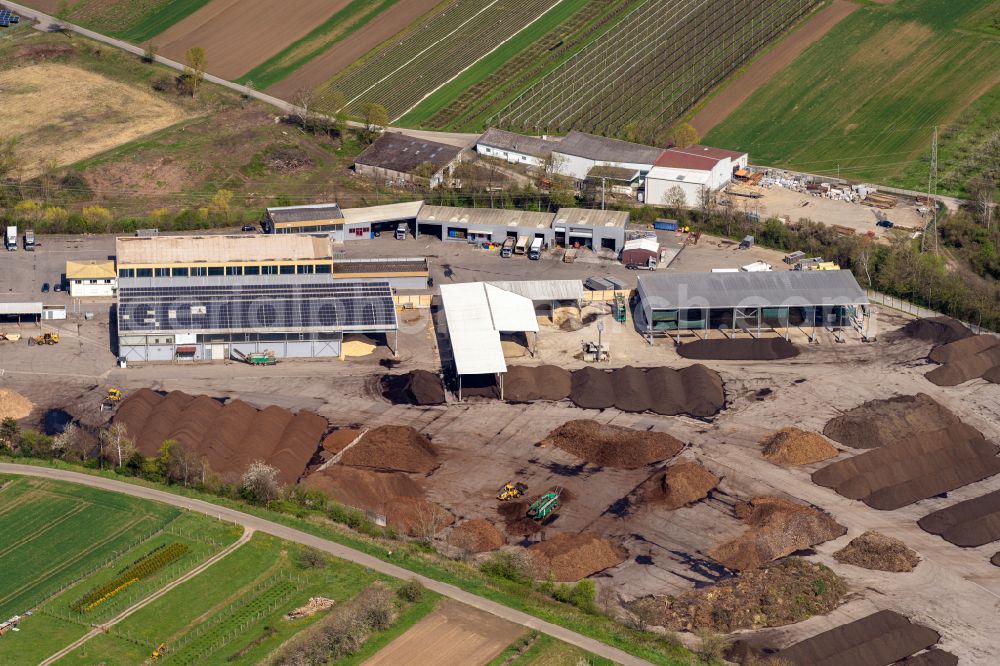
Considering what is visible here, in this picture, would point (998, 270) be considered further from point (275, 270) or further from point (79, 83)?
point (79, 83)

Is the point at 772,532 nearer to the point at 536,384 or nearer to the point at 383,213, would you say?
the point at 536,384

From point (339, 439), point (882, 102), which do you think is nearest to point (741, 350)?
point (339, 439)

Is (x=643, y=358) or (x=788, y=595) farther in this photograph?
(x=643, y=358)

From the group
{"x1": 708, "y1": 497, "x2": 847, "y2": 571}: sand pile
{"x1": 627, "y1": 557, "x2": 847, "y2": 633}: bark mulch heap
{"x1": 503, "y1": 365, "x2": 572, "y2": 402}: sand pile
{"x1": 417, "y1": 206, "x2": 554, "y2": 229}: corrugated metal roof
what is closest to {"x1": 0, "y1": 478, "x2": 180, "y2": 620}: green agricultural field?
{"x1": 503, "y1": 365, "x2": 572, "y2": 402}: sand pile

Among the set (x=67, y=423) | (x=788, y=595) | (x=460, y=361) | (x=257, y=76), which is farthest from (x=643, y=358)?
(x=257, y=76)

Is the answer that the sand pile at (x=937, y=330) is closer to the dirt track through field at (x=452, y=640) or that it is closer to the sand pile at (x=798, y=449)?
the sand pile at (x=798, y=449)

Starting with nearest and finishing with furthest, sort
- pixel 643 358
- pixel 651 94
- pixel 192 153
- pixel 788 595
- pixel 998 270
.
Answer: pixel 788 595, pixel 643 358, pixel 998 270, pixel 192 153, pixel 651 94
